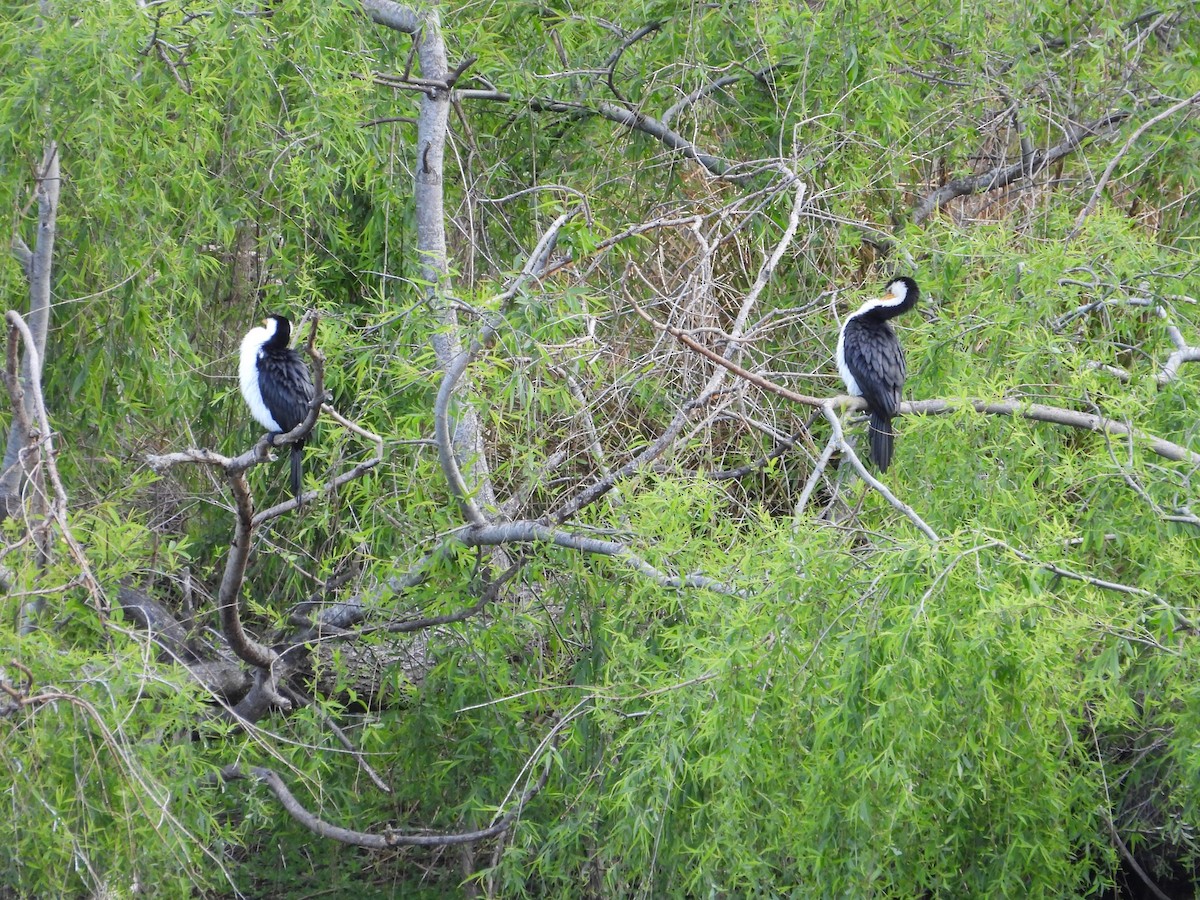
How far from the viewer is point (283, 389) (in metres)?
4.34

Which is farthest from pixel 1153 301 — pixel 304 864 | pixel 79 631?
pixel 304 864

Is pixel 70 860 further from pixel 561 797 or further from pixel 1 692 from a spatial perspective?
pixel 561 797

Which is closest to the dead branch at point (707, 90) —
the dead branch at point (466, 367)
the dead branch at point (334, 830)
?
the dead branch at point (466, 367)

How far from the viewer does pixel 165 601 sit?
4934 mm

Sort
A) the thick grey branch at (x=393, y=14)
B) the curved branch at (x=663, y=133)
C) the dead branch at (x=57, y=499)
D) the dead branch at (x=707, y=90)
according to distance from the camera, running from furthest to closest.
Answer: the curved branch at (x=663, y=133), the dead branch at (x=707, y=90), the thick grey branch at (x=393, y=14), the dead branch at (x=57, y=499)

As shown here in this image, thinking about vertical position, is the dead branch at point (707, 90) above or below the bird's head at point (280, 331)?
above

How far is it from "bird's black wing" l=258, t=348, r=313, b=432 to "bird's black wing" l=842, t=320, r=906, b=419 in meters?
1.77

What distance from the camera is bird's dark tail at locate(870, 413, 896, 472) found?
4.07 m

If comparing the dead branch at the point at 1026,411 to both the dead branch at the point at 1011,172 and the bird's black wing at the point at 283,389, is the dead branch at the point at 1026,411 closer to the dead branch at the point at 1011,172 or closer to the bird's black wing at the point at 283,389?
the bird's black wing at the point at 283,389

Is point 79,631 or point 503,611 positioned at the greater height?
point 79,631

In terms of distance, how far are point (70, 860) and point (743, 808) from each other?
1.46m

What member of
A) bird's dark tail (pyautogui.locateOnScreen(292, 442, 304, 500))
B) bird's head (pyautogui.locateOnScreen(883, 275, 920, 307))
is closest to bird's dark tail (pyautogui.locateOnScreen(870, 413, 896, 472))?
bird's head (pyautogui.locateOnScreen(883, 275, 920, 307))

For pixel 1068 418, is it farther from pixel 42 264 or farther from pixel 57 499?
pixel 42 264

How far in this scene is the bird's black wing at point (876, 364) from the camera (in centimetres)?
411
